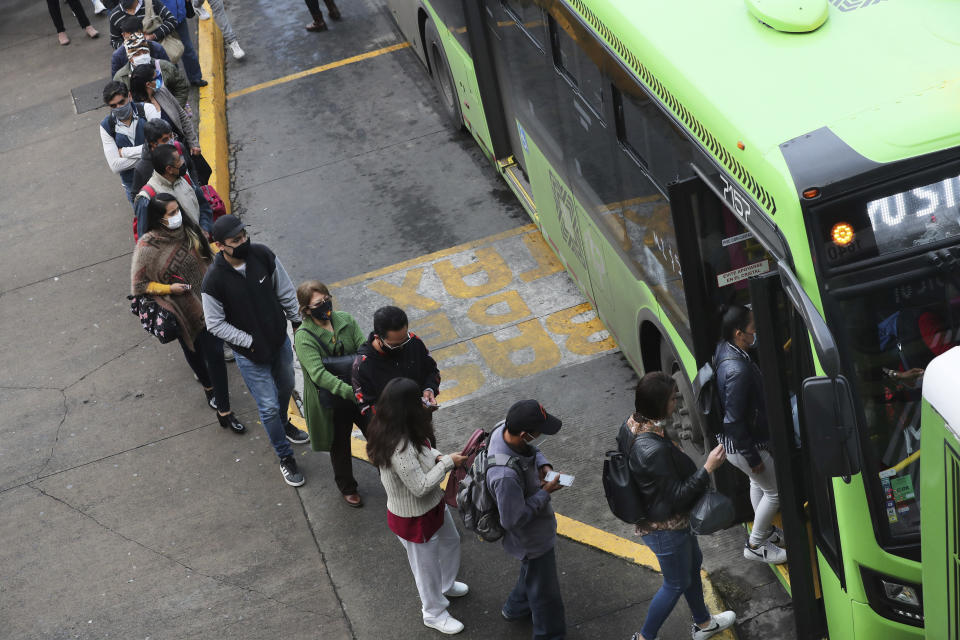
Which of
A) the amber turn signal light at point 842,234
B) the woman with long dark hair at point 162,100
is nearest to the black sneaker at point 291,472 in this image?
the woman with long dark hair at point 162,100

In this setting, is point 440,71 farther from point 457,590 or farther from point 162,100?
point 457,590

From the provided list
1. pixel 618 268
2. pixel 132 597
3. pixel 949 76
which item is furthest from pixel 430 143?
pixel 949 76

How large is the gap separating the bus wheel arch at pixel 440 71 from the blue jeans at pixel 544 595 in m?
6.38

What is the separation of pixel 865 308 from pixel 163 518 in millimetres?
5164

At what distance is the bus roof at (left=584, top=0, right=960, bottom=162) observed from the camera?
4242 mm

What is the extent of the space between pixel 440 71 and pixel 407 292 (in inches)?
129

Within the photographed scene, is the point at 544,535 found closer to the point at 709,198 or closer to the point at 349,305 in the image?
the point at 709,198

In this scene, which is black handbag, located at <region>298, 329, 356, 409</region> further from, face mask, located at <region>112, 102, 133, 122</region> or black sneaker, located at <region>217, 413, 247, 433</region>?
face mask, located at <region>112, 102, 133, 122</region>

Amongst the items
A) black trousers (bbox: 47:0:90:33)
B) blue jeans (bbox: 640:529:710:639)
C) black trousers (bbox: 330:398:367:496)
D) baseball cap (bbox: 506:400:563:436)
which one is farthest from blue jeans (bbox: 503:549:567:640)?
black trousers (bbox: 47:0:90:33)

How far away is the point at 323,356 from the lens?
→ 666cm

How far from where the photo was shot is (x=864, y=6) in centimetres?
500

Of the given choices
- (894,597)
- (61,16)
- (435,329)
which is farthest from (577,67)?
(61,16)

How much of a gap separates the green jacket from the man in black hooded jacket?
270 millimetres

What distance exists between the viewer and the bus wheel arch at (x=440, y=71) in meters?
11.2
